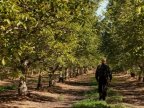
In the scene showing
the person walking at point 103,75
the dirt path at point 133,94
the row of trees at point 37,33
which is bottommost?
the dirt path at point 133,94

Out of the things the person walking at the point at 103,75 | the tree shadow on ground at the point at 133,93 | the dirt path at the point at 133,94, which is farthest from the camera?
the tree shadow on ground at the point at 133,93

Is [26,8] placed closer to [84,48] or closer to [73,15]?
[73,15]

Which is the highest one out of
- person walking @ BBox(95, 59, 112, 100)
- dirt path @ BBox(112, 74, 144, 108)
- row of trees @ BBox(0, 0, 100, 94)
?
row of trees @ BBox(0, 0, 100, 94)

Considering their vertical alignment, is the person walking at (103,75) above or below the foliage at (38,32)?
below

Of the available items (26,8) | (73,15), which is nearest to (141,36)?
(73,15)

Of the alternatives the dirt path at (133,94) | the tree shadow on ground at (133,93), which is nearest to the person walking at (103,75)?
the dirt path at (133,94)

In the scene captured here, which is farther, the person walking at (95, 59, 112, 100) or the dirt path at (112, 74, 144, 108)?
the dirt path at (112, 74, 144, 108)

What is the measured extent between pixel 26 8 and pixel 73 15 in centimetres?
864

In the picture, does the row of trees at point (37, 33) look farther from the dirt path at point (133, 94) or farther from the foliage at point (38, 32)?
the dirt path at point (133, 94)

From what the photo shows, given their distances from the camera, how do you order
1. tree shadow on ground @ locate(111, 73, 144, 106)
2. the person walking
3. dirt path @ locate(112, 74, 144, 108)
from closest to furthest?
the person walking, dirt path @ locate(112, 74, 144, 108), tree shadow on ground @ locate(111, 73, 144, 106)

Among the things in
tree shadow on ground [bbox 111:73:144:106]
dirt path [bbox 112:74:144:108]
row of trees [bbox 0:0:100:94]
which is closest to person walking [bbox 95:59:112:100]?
dirt path [bbox 112:74:144:108]

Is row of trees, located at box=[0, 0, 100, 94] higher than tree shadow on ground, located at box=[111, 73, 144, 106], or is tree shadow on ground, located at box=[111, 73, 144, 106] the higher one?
row of trees, located at box=[0, 0, 100, 94]

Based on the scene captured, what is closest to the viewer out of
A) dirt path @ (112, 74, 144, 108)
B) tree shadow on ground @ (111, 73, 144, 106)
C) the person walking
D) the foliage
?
the foliage

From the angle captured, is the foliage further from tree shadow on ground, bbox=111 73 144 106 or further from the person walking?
tree shadow on ground, bbox=111 73 144 106
